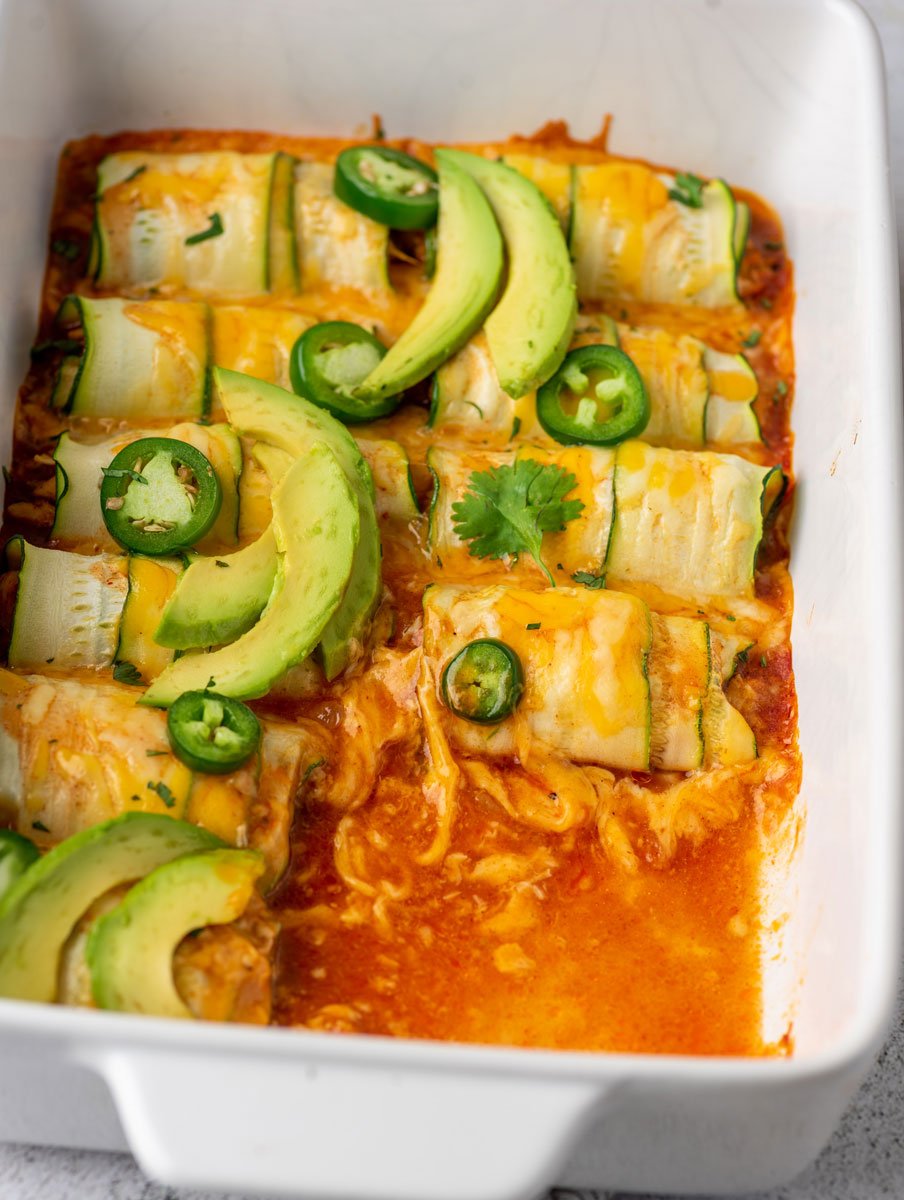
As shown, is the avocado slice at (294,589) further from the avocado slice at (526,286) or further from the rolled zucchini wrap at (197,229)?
the rolled zucchini wrap at (197,229)

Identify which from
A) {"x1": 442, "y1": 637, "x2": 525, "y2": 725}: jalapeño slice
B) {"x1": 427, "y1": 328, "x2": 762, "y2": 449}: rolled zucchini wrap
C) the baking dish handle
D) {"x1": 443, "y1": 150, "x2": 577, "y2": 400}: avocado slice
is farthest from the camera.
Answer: {"x1": 427, "y1": 328, "x2": 762, "y2": 449}: rolled zucchini wrap

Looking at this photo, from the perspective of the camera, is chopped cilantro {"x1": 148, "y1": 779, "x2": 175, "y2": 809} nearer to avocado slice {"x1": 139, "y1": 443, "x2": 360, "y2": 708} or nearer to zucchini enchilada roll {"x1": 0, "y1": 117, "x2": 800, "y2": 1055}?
zucchini enchilada roll {"x1": 0, "y1": 117, "x2": 800, "y2": 1055}

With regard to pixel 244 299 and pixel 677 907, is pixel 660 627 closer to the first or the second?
pixel 677 907

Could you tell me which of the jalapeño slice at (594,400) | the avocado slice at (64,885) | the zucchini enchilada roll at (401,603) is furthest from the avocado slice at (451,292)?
the avocado slice at (64,885)

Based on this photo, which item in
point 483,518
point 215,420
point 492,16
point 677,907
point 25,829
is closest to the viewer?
point 25,829

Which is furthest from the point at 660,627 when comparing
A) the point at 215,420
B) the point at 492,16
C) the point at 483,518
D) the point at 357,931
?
the point at 492,16

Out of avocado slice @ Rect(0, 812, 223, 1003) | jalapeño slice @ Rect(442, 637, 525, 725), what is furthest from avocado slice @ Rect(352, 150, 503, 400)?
avocado slice @ Rect(0, 812, 223, 1003)

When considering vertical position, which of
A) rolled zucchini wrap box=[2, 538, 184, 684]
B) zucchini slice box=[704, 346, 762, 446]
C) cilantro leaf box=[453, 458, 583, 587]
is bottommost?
rolled zucchini wrap box=[2, 538, 184, 684]
